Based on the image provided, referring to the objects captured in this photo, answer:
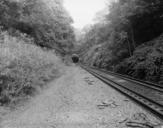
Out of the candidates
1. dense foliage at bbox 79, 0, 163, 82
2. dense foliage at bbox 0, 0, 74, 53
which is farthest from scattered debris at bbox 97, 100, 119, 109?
dense foliage at bbox 0, 0, 74, 53

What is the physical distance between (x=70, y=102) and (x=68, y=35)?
20803mm

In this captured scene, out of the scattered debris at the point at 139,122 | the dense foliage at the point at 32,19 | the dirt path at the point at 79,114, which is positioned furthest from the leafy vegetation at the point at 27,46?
the scattered debris at the point at 139,122

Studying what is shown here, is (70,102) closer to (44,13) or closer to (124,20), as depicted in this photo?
(124,20)

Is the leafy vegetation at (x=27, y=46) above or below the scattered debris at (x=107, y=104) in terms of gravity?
above

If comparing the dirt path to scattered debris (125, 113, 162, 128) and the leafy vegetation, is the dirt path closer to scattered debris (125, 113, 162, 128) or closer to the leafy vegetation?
scattered debris (125, 113, 162, 128)

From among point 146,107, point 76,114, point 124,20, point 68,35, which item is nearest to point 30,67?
point 76,114

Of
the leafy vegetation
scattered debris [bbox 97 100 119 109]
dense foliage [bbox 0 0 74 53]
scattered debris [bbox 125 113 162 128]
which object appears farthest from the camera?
dense foliage [bbox 0 0 74 53]

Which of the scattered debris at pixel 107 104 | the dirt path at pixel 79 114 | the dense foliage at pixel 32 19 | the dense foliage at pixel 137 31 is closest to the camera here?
the dirt path at pixel 79 114

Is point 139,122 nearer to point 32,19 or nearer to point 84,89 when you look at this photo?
point 84,89

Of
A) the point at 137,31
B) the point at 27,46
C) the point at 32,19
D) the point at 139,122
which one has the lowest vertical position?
the point at 139,122

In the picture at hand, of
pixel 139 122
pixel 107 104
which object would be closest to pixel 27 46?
pixel 107 104

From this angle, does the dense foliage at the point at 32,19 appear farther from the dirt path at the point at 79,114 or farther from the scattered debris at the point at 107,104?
the scattered debris at the point at 107,104

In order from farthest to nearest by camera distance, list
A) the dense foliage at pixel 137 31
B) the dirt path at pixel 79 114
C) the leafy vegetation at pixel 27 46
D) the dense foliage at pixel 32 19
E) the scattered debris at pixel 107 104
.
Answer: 1. the dense foliage at pixel 32 19
2. the dense foliage at pixel 137 31
3. the leafy vegetation at pixel 27 46
4. the scattered debris at pixel 107 104
5. the dirt path at pixel 79 114

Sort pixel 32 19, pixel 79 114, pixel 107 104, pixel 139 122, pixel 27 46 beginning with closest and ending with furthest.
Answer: pixel 139 122, pixel 79 114, pixel 107 104, pixel 27 46, pixel 32 19
